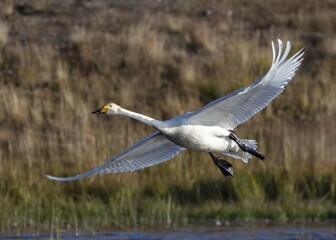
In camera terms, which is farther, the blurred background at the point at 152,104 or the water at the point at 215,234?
the blurred background at the point at 152,104

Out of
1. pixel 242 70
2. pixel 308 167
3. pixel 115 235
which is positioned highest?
pixel 242 70

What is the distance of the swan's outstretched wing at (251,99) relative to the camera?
11.0 meters

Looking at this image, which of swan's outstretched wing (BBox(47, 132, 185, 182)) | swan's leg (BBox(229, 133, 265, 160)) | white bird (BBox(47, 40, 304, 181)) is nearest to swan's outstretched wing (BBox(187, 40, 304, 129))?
white bird (BBox(47, 40, 304, 181))

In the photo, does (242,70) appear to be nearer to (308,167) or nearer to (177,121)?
(308,167)

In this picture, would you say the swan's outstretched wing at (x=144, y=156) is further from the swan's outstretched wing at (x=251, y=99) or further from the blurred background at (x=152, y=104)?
the blurred background at (x=152, y=104)

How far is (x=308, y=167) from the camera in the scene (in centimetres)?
1534

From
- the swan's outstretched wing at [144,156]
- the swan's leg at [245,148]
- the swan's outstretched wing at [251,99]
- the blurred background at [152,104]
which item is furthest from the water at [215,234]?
the swan's outstretched wing at [251,99]

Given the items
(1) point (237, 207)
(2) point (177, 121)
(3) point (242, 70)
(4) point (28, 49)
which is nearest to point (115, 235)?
(1) point (237, 207)

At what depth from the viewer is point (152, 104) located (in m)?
19.8

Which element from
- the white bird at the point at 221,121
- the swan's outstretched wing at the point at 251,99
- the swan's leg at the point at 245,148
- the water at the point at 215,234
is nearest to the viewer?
the white bird at the point at 221,121

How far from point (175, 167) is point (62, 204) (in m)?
1.82

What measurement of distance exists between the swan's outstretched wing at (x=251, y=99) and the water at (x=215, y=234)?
84.2 inches

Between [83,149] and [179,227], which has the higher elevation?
[83,149]

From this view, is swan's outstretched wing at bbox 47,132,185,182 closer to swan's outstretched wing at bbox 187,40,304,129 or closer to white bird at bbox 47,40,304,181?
white bird at bbox 47,40,304,181
